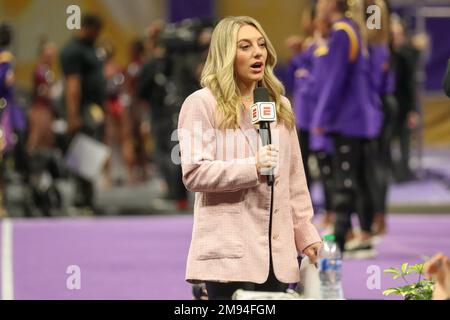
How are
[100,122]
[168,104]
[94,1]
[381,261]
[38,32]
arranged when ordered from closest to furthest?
[381,261] → [100,122] → [168,104] → [38,32] → [94,1]

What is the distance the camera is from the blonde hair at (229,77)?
16.2ft

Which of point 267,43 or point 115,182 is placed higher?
point 267,43

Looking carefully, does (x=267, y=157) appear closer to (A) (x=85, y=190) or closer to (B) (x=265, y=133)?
(B) (x=265, y=133)

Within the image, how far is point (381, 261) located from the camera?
31.5 ft

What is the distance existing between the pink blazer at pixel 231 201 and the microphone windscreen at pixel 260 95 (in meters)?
0.17

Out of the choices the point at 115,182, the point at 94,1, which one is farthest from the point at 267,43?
the point at 94,1

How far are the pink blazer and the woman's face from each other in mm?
174

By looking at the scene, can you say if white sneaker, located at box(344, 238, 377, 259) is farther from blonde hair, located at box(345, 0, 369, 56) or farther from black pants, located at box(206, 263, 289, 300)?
black pants, located at box(206, 263, 289, 300)

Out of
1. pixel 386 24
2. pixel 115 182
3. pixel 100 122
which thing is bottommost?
pixel 115 182

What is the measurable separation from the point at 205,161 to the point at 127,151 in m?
15.0
